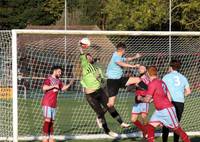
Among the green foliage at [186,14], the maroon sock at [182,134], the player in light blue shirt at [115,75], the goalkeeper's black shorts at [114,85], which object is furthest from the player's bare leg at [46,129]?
the green foliage at [186,14]

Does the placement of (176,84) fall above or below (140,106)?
above

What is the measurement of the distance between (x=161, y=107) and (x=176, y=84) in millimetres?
894

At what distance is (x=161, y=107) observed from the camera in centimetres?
1095

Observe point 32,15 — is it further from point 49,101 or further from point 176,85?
point 176,85

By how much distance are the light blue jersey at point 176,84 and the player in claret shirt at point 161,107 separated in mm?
620

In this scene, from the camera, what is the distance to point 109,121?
17297 millimetres

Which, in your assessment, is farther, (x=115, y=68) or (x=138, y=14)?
(x=138, y=14)

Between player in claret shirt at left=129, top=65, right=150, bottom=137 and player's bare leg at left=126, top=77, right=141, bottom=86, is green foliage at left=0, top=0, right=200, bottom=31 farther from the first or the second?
player's bare leg at left=126, top=77, right=141, bottom=86

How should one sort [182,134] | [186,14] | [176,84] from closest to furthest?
[182,134] < [176,84] < [186,14]

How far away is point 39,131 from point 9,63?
2536mm

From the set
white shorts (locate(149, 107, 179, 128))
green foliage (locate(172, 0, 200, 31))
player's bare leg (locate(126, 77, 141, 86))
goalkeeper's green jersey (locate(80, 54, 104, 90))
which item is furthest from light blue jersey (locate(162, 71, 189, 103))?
green foliage (locate(172, 0, 200, 31))

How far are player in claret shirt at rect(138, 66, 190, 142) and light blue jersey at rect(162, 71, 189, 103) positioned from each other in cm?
62

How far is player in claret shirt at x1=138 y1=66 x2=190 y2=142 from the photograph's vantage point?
10.8 meters

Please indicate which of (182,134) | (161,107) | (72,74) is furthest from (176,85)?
(72,74)
